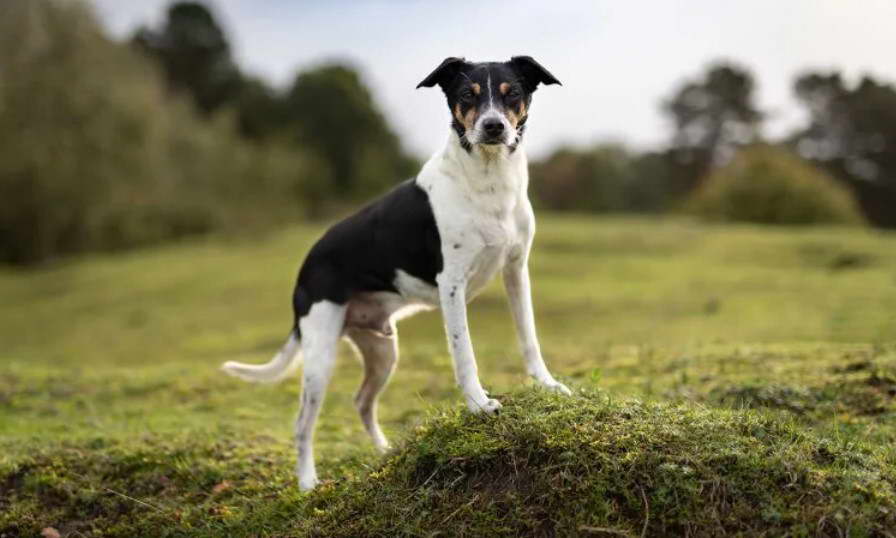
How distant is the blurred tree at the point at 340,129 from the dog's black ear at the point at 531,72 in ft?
167

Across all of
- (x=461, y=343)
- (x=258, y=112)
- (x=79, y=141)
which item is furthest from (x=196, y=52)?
(x=461, y=343)

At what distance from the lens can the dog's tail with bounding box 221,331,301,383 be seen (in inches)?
300

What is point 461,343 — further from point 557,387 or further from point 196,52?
point 196,52

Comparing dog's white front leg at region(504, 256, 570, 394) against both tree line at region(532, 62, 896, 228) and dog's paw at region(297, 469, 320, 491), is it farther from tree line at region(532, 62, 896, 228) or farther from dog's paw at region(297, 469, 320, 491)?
tree line at region(532, 62, 896, 228)

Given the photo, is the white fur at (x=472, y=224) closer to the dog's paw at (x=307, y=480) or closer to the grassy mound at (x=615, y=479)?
the grassy mound at (x=615, y=479)

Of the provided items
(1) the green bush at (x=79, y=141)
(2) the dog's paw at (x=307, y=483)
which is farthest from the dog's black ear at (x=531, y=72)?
(1) the green bush at (x=79, y=141)

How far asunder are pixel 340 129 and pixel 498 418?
53414 millimetres

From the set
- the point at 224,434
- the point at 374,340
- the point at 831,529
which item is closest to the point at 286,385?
the point at 224,434

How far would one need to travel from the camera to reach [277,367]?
7699 mm

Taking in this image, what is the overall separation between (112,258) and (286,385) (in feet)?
99.0

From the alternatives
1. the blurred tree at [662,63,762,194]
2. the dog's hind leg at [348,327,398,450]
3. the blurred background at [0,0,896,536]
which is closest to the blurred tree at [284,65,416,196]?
the blurred background at [0,0,896,536]

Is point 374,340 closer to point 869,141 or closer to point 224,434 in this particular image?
point 224,434

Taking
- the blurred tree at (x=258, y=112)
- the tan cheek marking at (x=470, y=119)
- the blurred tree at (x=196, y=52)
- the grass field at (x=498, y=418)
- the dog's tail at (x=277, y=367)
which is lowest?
the grass field at (x=498, y=418)

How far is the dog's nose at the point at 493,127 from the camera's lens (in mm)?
6051
